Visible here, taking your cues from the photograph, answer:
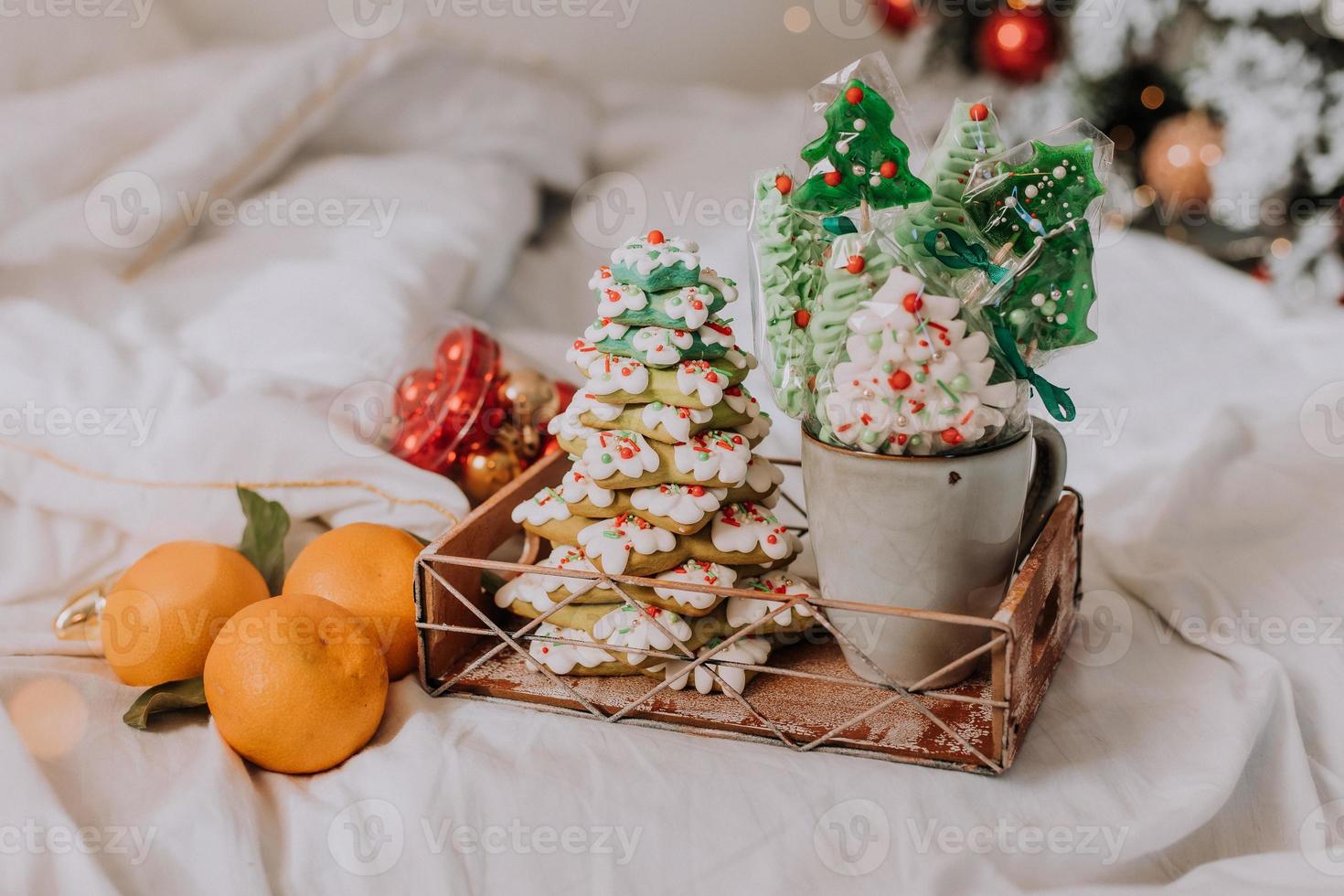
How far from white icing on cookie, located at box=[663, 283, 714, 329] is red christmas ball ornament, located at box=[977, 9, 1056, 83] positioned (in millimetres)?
1731

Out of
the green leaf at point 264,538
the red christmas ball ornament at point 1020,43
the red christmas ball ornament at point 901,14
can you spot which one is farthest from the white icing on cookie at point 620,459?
the red christmas ball ornament at point 901,14

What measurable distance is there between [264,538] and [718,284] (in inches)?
17.1

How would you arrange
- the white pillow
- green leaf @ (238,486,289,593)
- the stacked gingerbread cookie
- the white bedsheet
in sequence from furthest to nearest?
the white pillow
green leaf @ (238,486,289,593)
the stacked gingerbread cookie
the white bedsheet

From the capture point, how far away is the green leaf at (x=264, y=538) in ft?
2.86

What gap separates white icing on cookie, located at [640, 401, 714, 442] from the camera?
27.8 inches

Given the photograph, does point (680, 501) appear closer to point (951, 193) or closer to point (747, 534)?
point (747, 534)

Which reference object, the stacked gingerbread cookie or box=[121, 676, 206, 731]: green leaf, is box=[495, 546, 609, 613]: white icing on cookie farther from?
box=[121, 676, 206, 731]: green leaf

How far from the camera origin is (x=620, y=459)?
0.71 metres

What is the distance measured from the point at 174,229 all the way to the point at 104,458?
1.55ft

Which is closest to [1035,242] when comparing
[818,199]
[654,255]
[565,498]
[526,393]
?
[818,199]

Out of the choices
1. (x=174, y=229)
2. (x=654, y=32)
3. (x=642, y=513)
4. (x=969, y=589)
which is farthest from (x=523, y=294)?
(x=654, y=32)

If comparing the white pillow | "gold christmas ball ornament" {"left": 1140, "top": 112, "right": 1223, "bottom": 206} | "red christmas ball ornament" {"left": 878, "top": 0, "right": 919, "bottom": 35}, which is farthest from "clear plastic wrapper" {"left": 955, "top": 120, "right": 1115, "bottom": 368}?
"red christmas ball ornament" {"left": 878, "top": 0, "right": 919, "bottom": 35}

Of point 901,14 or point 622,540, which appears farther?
point 901,14

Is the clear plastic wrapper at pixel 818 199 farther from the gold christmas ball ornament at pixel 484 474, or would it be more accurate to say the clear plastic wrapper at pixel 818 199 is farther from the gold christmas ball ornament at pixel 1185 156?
the gold christmas ball ornament at pixel 1185 156
